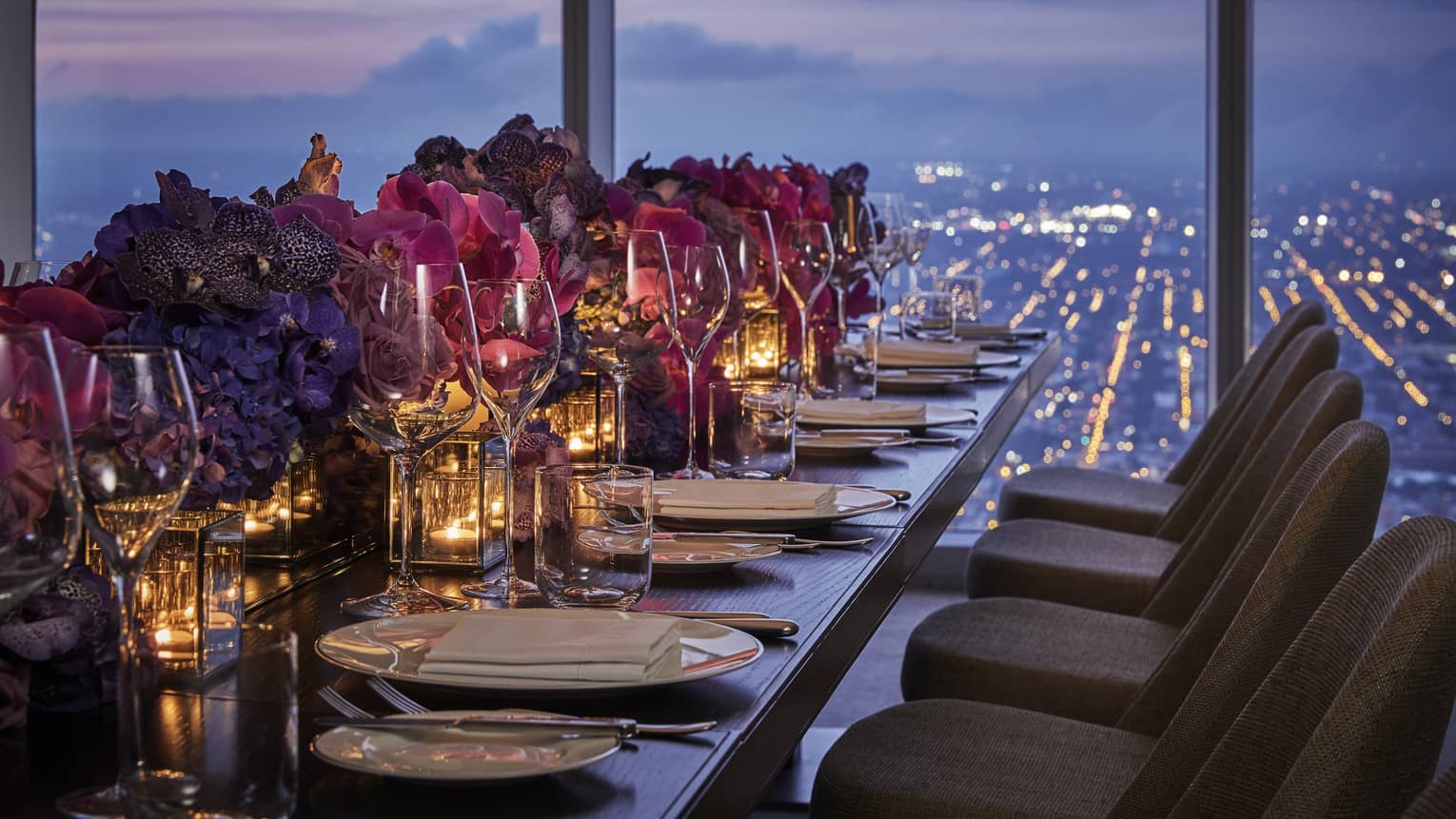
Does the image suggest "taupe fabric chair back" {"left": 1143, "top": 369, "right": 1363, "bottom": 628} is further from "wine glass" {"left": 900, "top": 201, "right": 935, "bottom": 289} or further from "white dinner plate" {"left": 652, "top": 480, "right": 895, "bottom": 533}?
"wine glass" {"left": 900, "top": 201, "right": 935, "bottom": 289}

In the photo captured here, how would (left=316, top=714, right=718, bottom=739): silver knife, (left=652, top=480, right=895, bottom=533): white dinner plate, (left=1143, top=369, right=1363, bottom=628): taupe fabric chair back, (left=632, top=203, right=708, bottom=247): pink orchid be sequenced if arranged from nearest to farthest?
(left=316, top=714, right=718, bottom=739): silver knife < (left=652, top=480, right=895, bottom=533): white dinner plate < (left=1143, top=369, right=1363, bottom=628): taupe fabric chair back < (left=632, top=203, right=708, bottom=247): pink orchid

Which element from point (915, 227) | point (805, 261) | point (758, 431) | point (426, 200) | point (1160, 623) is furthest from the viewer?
point (915, 227)

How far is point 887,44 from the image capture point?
5.55m

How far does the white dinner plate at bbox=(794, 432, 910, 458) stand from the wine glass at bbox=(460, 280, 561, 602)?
79cm

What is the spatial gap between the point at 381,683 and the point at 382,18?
191 inches

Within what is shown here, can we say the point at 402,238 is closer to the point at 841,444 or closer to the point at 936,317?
the point at 841,444

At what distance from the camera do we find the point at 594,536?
1.28 m

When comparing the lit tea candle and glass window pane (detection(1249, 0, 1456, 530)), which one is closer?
the lit tea candle

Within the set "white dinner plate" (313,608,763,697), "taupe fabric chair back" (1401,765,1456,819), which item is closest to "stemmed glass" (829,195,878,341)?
"white dinner plate" (313,608,763,697)

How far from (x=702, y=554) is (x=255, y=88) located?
170 inches

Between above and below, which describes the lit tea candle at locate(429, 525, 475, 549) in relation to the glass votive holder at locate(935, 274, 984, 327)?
below

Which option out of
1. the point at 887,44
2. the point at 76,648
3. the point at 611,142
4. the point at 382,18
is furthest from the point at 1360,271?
the point at 76,648

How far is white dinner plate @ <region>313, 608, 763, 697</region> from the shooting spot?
103 centimetres

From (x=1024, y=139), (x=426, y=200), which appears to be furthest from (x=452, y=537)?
(x=1024, y=139)
